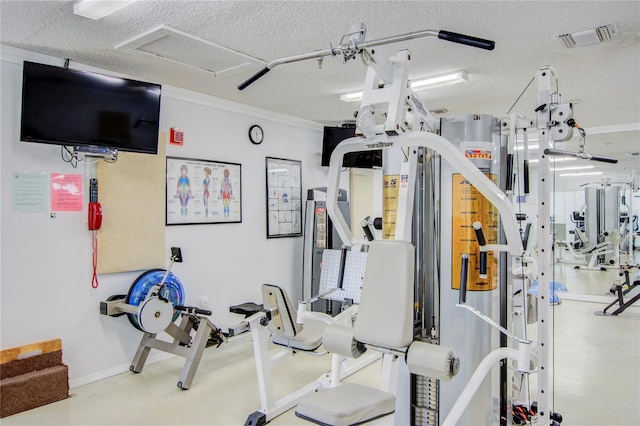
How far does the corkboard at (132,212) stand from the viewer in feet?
11.2

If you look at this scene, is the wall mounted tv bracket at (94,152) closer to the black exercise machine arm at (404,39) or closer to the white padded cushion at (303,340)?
the white padded cushion at (303,340)

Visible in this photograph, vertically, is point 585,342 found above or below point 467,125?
below

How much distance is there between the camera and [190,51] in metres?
3.00

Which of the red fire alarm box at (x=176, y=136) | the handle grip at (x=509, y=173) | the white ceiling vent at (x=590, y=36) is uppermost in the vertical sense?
the white ceiling vent at (x=590, y=36)

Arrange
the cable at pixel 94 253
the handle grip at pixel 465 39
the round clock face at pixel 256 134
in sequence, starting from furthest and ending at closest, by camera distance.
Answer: the round clock face at pixel 256 134
the cable at pixel 94 253
the handle grip at pixel 465 39

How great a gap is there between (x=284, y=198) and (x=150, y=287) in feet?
6.40

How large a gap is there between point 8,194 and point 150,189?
1015 millimetres

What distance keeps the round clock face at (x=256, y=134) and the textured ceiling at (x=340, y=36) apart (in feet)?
1.61

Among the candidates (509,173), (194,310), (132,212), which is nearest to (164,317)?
(194,310)

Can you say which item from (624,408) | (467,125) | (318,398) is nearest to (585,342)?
(624,408)

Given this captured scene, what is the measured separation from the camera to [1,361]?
2836 mm

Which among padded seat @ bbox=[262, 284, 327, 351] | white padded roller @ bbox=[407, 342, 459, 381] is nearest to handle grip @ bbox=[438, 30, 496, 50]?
white padded roller @ bbox=[407, 342, 459, 381]

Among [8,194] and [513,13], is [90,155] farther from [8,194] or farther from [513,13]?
[513,13]

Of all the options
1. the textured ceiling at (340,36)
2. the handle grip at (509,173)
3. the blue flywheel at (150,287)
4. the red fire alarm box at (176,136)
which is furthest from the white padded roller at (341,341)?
the red fire alarm box at (176,136)
